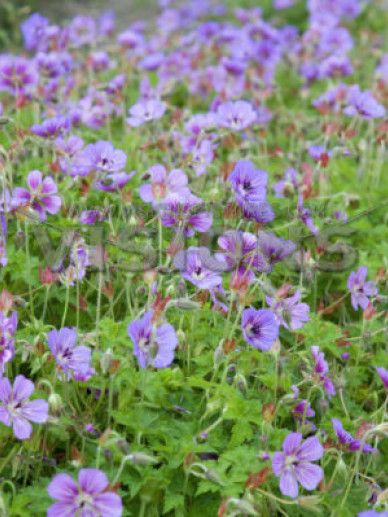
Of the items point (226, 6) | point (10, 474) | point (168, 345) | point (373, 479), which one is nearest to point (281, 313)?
point (168, 345)

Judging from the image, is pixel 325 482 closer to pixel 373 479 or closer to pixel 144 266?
pixel 373 479

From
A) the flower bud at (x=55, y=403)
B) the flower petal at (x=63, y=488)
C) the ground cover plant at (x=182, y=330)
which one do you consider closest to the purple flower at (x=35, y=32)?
the ground cover plant at (x=182, y=330)

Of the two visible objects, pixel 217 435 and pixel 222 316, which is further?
pixel 222 316

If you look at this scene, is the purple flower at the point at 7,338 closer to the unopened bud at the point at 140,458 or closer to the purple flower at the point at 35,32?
the unopened bud at the point at 140,458

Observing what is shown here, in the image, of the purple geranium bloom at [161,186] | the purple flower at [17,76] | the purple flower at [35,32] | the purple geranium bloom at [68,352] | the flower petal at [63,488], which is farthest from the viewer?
the purple flower at [35,32]

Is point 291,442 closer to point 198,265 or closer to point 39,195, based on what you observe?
point 198,265

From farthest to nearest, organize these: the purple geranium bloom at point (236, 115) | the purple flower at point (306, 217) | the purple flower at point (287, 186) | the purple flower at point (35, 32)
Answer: the purple flower at point (35, 32)
the purple geranium bloom at point (236, 115)
the purple flower at point (287, 186)
the purple flower at point (306, 217)

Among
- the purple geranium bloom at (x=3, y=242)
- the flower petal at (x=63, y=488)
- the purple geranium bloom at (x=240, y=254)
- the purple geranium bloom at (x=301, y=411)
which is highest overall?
the purple geranium bloom at (x=240, y=254)

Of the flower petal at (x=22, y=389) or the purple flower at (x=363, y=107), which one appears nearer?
the flower petal at (x=22, y=389)
